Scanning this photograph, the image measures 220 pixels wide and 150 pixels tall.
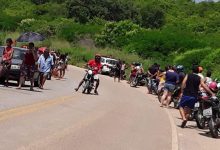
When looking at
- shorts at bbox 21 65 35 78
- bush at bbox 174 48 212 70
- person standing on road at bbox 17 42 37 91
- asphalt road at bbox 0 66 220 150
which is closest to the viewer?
asphalt road at bbox 0 66 220 150

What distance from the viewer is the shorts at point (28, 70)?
75.9ft

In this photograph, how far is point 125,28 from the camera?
8719 cm

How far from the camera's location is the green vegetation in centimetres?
6975

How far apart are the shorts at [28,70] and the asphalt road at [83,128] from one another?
2.03 metres

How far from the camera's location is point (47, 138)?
1134 cm

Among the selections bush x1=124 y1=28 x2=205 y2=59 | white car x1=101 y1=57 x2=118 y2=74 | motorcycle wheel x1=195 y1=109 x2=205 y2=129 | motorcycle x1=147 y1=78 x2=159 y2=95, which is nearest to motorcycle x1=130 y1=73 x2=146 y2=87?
motorcycle x1=147 y1=78 x2=159 y2=95

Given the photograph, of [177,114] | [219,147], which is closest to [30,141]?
[219,147]

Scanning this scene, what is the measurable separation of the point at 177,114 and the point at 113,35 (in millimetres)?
63911

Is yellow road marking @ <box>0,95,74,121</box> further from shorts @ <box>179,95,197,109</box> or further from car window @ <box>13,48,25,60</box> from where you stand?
car window @ <box>13,48,25,60</box>

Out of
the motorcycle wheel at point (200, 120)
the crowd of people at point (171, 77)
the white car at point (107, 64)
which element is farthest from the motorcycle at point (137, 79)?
the motorcycle wheel at point (200, 120)

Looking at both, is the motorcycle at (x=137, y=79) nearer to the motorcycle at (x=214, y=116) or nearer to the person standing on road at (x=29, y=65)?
the person standing on road at (x=29, y=65)

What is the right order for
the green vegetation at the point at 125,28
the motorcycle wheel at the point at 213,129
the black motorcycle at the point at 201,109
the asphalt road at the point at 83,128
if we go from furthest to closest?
the green vegetation at the point at 125,28 → the black motorcycle at the point at 201,109 → the motorcycle wheel at the point at 213,129 → the asphalt road at the point at 83,128

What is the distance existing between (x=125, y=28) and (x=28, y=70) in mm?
64504

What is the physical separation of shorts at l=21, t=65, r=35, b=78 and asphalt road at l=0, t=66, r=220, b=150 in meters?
2.03
